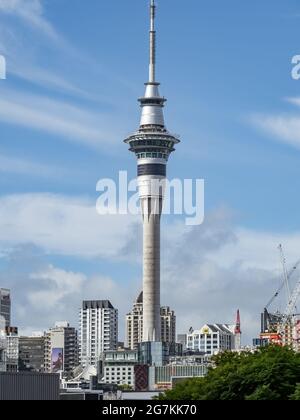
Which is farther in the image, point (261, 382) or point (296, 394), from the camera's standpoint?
point (261, 382)

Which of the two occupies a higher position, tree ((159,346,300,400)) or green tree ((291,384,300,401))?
tree ((159,346,300,400))

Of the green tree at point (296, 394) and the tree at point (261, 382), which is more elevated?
the tree at point (261, 382)

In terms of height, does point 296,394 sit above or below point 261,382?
below

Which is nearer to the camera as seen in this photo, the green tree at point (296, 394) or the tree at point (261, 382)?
the green tree at point (296, 394)

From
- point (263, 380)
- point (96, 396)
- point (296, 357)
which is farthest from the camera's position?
point (96, 396)

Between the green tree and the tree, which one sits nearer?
the green tree
